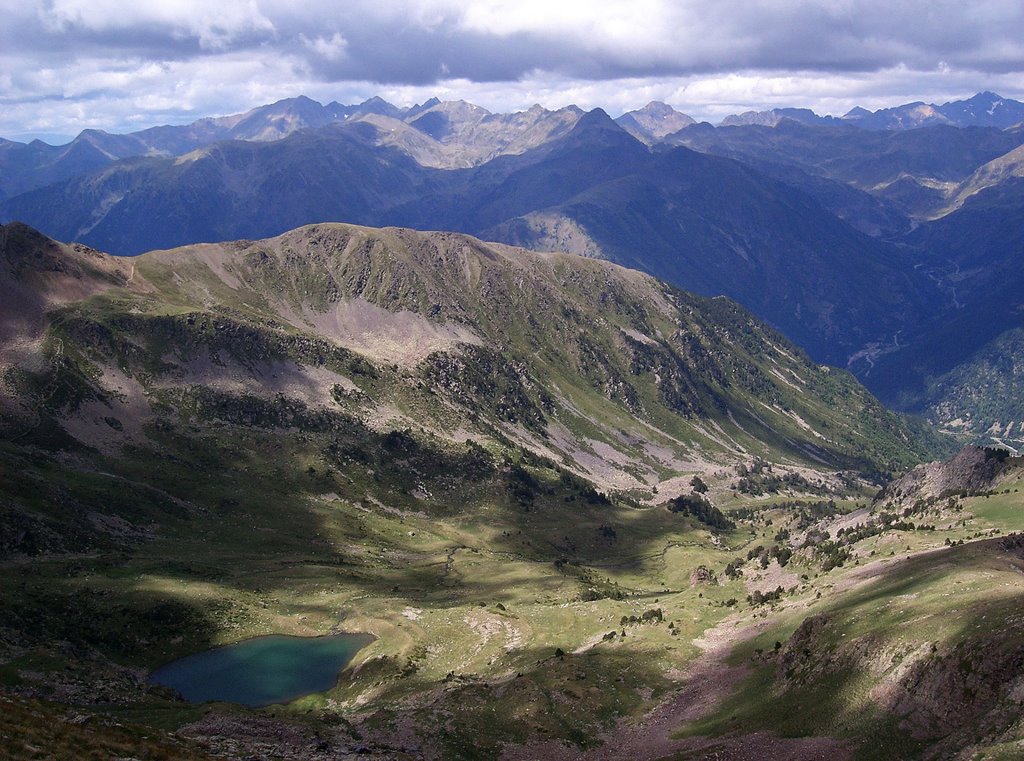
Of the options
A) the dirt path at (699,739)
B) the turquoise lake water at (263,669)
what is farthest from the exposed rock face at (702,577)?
the turquoise lake water at (263,669)

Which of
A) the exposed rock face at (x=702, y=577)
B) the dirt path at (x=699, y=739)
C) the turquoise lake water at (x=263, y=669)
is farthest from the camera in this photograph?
the exposed rock face at (x=702, y=577)

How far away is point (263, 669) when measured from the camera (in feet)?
443

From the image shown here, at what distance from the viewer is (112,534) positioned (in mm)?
195500

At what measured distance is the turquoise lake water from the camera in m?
126

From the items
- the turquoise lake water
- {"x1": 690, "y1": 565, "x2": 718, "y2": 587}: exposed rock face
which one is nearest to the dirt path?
the turquoise lake water

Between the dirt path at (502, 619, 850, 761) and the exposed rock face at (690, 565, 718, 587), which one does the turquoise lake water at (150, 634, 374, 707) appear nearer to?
the dirt path at (502, 619, 850, 761)

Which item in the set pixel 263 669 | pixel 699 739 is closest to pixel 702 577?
pixel 263 669

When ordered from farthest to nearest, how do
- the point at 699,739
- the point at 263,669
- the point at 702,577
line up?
the point at 702,577, the point at 263,669, the point at 699,739

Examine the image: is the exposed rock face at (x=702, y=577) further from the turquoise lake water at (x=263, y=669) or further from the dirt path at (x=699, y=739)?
the turquoise lake water at (x=263, y=669)

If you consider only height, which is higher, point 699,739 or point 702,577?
point 699,739

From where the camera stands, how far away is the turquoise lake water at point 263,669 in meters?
126

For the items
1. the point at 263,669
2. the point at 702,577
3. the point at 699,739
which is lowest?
the point at 702,577

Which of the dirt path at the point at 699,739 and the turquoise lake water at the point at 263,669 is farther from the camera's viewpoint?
the turquoise lake water at the point at 263,669

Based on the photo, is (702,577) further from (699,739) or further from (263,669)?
(699,739)
